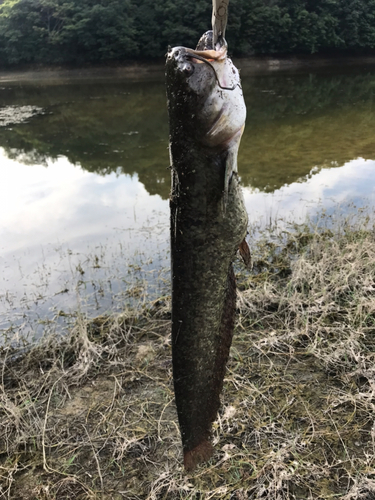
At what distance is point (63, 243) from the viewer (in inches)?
261

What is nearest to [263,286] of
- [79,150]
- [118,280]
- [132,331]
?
[132,331]

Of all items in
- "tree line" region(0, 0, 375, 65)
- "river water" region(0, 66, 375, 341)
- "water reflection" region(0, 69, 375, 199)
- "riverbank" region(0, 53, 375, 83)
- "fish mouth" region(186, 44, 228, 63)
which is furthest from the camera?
"tree line" region(0, 0, 375, 65)

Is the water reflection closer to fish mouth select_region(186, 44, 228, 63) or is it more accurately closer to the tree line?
fish mouth select_region(186, 44, 228, 63)

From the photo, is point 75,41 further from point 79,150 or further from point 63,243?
point 63,243

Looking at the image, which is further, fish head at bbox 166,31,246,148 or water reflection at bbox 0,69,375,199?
water reflection at bbox 0,69,375,199

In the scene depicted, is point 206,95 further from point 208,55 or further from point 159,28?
point 159,28

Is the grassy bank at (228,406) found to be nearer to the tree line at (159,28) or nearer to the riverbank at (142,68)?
the riverbank at (142,68)

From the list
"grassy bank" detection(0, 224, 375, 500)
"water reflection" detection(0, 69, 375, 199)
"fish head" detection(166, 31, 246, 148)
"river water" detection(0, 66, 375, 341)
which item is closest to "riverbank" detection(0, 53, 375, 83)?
"water reflection" detection(0, 69, 375, 199)

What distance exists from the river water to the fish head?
2895mm

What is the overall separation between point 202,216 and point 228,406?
1.90m

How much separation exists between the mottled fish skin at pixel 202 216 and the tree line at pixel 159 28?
35.3m

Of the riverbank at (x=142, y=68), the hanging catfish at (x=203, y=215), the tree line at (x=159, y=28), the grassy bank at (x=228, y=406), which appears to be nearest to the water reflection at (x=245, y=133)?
the grassy bank at (x=228, y=406)

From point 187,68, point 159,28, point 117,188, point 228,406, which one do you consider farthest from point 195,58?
point 159,28

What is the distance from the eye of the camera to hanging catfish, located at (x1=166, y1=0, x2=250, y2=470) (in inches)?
67.2
